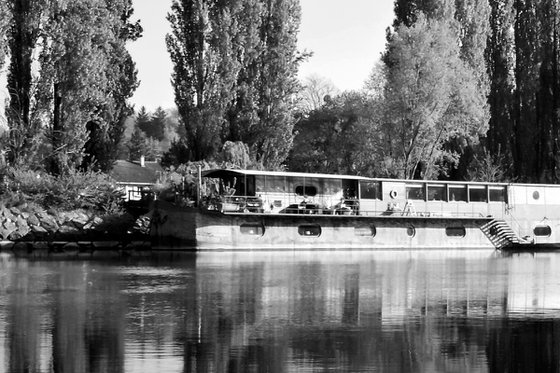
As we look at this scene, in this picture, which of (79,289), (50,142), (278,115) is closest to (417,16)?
(278,115)

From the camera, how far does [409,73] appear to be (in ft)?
195

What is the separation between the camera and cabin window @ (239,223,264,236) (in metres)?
47.0

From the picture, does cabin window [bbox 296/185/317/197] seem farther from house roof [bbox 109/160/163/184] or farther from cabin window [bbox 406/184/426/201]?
house roof [bbox 109/160/163/184]

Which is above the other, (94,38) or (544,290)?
(94,38)

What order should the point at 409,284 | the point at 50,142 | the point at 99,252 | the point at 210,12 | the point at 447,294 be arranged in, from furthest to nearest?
the point at 210,12
the point at 50,142
the point at 99,252
the point at 409,284
the point at 447,294

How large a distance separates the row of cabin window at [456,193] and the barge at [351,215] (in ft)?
0.20

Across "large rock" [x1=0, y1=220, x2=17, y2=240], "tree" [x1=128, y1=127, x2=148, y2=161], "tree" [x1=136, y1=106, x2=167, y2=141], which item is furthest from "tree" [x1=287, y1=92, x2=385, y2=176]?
"tree" [x1=136, y1=106, x2=167, y2=141]

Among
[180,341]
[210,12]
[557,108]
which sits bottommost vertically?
[180,341]

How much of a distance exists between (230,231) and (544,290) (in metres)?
21.0

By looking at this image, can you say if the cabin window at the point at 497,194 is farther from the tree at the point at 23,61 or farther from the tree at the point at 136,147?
the tree at the point at 136,147

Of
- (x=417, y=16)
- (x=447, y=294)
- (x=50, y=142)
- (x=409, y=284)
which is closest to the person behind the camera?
(x=447, y=294)

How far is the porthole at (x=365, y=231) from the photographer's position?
5019cm

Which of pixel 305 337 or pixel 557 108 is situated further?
pixel 557 108

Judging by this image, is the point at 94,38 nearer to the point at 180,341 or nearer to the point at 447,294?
the point at 447,294
